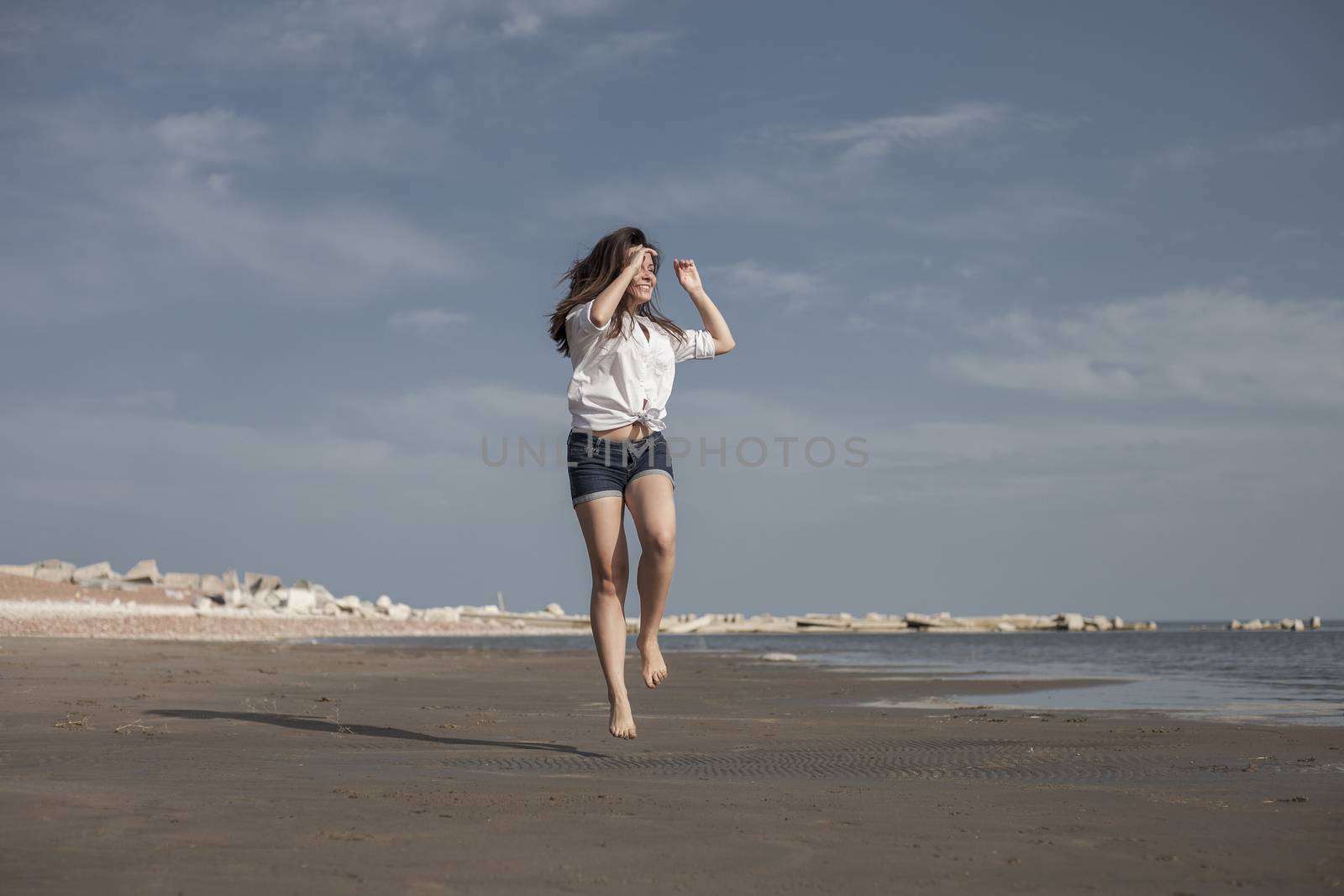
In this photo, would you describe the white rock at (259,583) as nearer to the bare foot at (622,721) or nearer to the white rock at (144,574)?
the white rock at (144,574)

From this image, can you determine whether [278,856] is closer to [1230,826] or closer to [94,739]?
[1230,826]

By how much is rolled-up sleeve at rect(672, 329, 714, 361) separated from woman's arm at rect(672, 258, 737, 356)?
0.05m

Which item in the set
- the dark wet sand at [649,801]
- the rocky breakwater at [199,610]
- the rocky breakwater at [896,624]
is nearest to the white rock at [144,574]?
the rocky breakwater at [199,610]

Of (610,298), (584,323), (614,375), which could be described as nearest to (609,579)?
(614,375)

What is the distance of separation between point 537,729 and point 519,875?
3674mm

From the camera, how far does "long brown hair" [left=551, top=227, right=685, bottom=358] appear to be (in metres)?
5.46

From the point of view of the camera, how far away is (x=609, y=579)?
5.39 metres

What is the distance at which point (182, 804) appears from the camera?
3.10 m

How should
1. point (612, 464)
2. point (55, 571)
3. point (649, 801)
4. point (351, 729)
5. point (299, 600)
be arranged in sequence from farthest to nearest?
1. point (299, 600)
2. point (55, 571)
3. point (351, 729)
4. point (612, 464)
5. point (649, 801)

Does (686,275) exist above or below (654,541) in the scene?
above

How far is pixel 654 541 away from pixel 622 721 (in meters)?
0.84

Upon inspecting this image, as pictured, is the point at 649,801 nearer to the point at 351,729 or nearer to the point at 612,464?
the point at 612,464

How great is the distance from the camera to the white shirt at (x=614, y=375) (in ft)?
17.5

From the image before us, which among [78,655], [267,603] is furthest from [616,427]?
[267,603]
